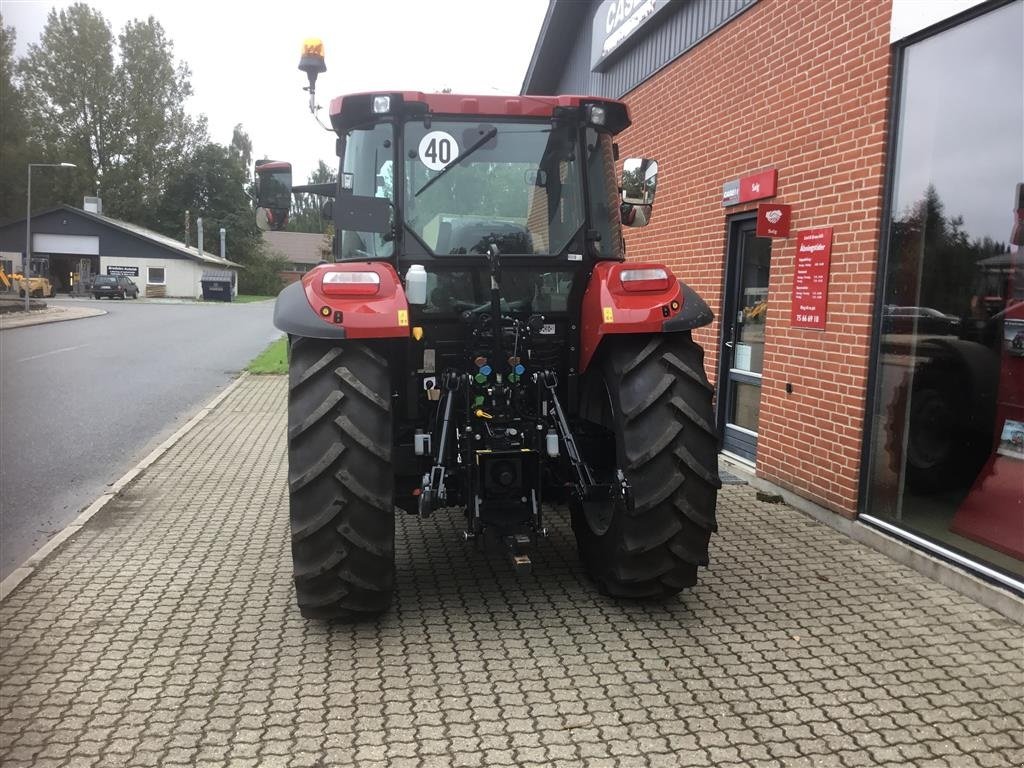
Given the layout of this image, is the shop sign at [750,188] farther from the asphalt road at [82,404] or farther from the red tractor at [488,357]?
the asphalt road at [82,404]

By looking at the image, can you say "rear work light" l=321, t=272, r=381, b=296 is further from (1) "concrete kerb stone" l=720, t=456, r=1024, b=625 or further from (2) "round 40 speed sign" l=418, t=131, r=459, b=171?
(1) "concrete kerb stone" l=720, t=456, r=1024, b=625

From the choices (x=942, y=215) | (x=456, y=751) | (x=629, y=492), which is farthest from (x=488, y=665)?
(x=942, y=215)

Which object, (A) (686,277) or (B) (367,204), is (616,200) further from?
(A) (686,277)

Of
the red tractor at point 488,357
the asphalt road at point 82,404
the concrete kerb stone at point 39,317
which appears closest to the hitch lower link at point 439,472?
the red tractor at point 488,357

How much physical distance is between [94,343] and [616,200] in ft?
59.8

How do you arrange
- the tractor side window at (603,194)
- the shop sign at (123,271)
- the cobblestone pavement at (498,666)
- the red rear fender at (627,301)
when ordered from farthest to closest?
the shop sign at (123,271), the tractor side window at (603,194), the red rear fender at (627,301), the cobblestone pavement at (498,666)

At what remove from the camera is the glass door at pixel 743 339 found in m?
7.30

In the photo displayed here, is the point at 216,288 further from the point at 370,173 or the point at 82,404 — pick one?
the point at 370,173

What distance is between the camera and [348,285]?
389 centimetres

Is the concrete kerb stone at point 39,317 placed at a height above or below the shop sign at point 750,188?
below

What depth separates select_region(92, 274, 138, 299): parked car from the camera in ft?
154

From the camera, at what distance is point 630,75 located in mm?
10281

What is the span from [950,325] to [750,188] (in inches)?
95.3

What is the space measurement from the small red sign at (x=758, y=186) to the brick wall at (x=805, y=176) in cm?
7
